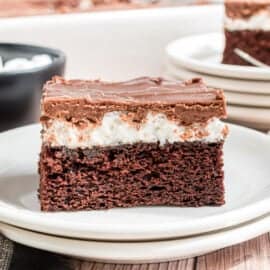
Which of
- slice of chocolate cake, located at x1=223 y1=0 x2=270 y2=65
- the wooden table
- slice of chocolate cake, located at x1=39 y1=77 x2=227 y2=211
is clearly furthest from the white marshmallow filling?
slice of chocolate cake, located at x1=223 y1=0 x2=270 y2=65

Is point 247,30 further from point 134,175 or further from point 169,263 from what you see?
point 169,263

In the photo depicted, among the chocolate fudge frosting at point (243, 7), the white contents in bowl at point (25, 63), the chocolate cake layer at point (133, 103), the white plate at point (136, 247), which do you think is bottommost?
the white plate at point (136, 247)

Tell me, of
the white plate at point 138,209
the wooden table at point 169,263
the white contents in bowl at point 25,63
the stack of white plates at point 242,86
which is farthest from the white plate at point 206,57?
the wooden table at point 169,263

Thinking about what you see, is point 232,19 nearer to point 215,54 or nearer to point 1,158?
point 215,54

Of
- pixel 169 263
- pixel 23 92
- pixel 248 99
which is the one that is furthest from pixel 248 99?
pixel 169 263

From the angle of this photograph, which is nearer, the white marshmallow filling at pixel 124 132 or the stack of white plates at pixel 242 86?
the white marshmallow filling at pixel 124 132

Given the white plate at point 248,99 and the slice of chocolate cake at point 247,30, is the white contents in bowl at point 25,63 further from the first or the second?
the slice of chocolate cake at point 247,30

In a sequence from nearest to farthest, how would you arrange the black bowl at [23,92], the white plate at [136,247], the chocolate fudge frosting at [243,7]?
the white plate at [136,247], the black bowl at [23,92], the chocolate fudge frosting at [243,7]
